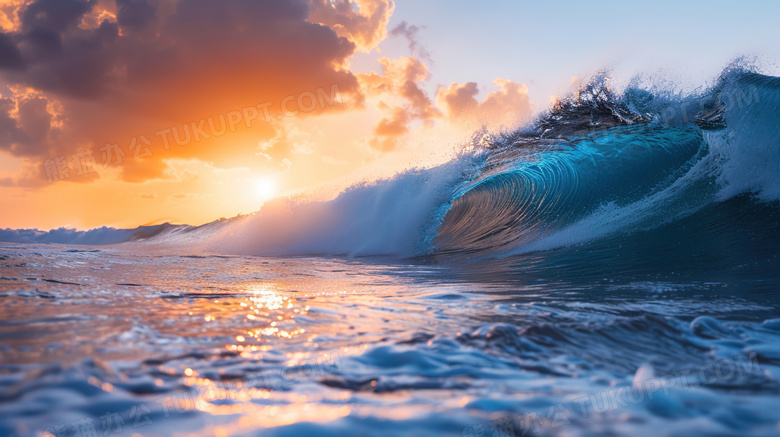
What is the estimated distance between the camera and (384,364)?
1.74 metres

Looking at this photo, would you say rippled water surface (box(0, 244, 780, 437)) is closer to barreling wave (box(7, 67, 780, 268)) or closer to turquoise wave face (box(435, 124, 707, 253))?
barreling wave (box(7, 67, 780, 268))

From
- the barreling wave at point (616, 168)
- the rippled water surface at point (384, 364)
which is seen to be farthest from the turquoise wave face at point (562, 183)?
the rippled water surface at point (384, 364)

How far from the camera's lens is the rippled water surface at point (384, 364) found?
48.4 inches

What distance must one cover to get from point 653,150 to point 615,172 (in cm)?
85

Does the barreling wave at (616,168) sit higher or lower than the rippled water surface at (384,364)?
higher

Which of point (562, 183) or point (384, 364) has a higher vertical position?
point (562, 183)

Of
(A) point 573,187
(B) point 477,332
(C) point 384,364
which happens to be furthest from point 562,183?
(C) point 384,364

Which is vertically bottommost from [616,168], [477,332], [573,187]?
[477,332]

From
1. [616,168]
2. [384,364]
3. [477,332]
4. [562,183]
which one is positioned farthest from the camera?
[562,183]

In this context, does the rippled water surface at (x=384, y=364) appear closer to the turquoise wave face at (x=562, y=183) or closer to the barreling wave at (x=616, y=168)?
the barreling wave at (x=616, y=168)

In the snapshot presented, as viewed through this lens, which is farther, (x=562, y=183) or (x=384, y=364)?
(x=562, y=183)

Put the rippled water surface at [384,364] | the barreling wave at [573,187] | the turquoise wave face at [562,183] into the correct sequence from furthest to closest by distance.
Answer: the turquoise wave face at [562,183] → the barreling wave at [573,187] → the rippled water surface at [384,364]

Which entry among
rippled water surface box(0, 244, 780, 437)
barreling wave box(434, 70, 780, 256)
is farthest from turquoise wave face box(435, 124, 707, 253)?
rippled water surface box(0, 244, 780, 437)

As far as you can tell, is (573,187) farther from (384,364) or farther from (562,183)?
(384,364)
